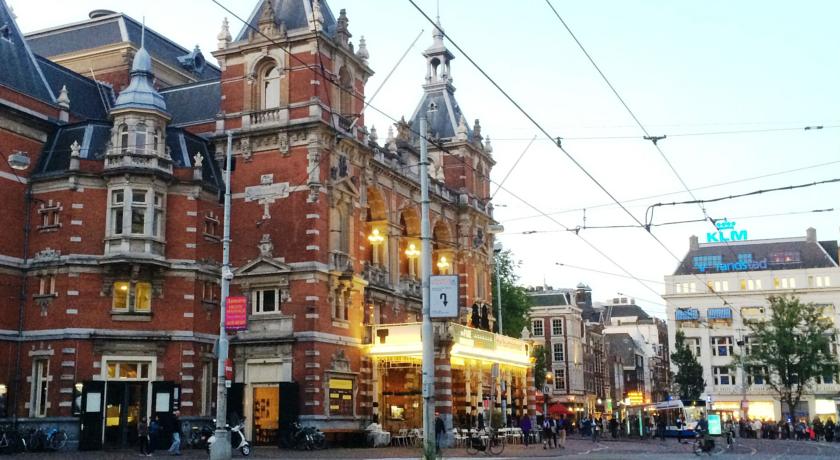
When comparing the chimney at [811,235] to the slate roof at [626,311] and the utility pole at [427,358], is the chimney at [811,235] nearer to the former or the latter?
the slate roof at [626,311]

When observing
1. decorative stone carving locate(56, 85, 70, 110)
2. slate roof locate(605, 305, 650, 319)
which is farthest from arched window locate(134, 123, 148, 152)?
slate roof locate(605, 305, 650, 319)

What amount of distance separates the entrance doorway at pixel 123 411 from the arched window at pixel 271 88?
1379cm

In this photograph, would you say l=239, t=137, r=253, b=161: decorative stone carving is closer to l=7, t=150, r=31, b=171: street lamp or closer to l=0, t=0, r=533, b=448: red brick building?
l=0, t=0, r=533, b=448: red brick building

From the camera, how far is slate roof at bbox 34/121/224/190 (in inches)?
1533

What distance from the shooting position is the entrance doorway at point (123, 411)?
36750 millimetres

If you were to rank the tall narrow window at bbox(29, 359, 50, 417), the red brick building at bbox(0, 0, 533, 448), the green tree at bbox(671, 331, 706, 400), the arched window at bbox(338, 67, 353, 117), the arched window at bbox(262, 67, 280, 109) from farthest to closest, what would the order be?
1. the green tree at bbox(671, 331, 706, 400)
2. the arched window at bbox(338, 67, 353, 117)
3. the arched window at bbox(262, 67, 280, 109)
4. the red brick building at bbox(0, 0, 533, 448)
5. the tall narrow window at bbox(29, 359, 50, 417)

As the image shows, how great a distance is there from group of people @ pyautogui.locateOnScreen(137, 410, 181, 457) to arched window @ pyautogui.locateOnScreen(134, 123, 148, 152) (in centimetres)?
1106

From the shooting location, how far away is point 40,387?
37.1 meters

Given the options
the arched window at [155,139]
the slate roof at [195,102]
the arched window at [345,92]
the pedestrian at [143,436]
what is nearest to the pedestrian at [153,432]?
the pedestrian at [143,436]

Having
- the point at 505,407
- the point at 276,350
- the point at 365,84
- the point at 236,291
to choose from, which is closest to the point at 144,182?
the point at 236,291

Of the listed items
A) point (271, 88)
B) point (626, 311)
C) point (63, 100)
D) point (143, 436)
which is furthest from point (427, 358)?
point (626, 311)

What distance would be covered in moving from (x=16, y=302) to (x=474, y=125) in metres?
32.7

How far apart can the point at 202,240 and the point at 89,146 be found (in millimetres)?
6138

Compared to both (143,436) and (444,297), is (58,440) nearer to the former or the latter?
(143,436)
